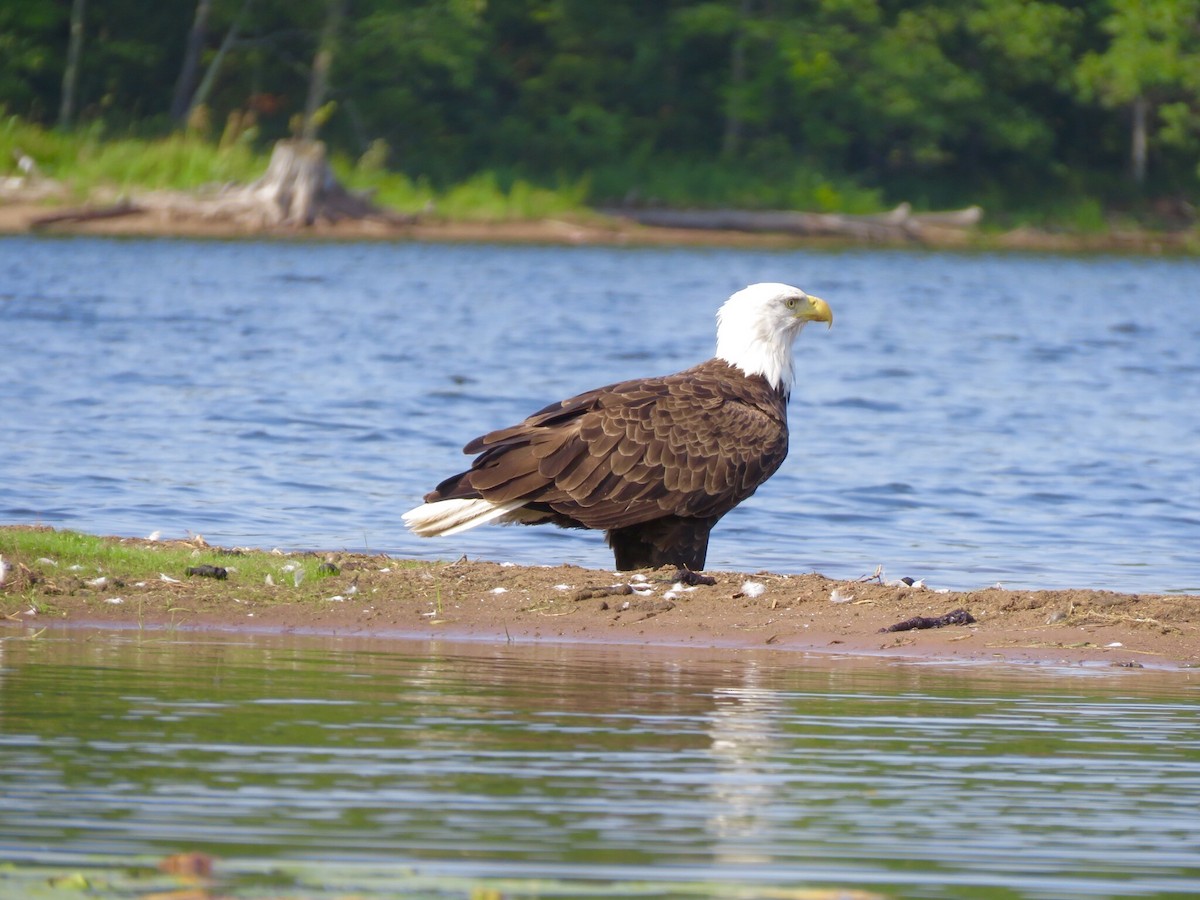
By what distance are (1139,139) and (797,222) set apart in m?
11.9

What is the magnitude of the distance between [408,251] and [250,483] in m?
Answer: 25.9

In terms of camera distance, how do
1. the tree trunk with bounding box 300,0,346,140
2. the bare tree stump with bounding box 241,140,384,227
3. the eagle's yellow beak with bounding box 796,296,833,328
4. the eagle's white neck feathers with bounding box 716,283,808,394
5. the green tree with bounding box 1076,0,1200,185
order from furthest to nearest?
1. the green tree with bounding box 1076,0,1200,185
2. the tree trunk with bounding box 300,0,346,140
3. the bare tree stump with bounding box 241,140,384,227
4. the eagle's yellow beak with bounding box 796,296,833,328
5. the eagle's white neck feathers with bounding box 716,283,808,394

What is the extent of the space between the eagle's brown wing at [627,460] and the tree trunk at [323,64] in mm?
36989

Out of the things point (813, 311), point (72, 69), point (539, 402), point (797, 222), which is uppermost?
point (72, 69)

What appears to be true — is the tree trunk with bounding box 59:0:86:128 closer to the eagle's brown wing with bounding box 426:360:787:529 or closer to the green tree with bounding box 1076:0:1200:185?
the green tree with bounding box 1076:0:1200:185

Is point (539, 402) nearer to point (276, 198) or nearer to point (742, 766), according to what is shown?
point (742, 766)

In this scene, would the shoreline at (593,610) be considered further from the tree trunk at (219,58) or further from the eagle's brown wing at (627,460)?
the tree trunk at (219,58)

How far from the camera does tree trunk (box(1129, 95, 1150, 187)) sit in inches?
2032

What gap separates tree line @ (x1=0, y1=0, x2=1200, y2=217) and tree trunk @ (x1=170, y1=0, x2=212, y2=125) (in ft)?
0.29

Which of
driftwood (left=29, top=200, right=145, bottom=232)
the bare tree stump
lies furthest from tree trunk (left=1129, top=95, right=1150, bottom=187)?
driftwood (left=29, top=200, right=145, bottom=232)

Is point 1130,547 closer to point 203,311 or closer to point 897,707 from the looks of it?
point 897,707

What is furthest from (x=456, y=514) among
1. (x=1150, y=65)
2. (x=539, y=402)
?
(x=1150, y=65)

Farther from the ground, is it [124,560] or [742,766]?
[742,766]

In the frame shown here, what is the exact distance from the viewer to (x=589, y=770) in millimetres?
5039
